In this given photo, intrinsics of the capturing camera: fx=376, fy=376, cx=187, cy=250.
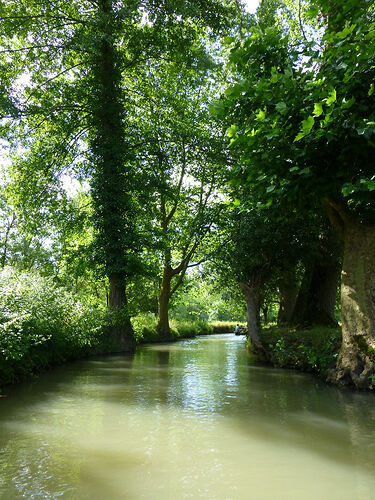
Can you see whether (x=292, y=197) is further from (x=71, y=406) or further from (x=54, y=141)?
(x=54, y=141)

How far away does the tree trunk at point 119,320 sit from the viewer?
18.4 meters

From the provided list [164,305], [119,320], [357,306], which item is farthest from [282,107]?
[164,305]

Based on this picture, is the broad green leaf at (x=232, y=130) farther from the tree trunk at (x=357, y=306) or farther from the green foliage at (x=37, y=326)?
the green foliage at (x=37, y=326)

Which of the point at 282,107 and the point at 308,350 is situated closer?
the point at 282,107

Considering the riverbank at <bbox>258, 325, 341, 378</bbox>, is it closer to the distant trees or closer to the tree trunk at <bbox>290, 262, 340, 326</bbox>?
the distant trees

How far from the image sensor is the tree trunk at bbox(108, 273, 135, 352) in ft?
60.2

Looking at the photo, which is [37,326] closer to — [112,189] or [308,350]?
[308,350]

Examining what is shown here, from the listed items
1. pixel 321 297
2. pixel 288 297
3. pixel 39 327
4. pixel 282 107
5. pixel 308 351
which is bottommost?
pixel 308 351

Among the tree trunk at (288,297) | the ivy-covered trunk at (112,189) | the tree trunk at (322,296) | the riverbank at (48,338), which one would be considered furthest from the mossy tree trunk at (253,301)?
the riverbank at (48,338)

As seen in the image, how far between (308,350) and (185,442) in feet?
23.7

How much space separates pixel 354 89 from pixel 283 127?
145 centimetres

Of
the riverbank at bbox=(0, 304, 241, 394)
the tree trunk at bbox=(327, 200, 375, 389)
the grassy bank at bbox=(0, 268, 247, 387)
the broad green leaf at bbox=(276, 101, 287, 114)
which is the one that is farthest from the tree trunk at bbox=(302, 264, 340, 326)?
the broad green leaf at bbox=(276, 101, 287, 114)

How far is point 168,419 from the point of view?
5.99 m

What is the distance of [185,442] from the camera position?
4.89 m
